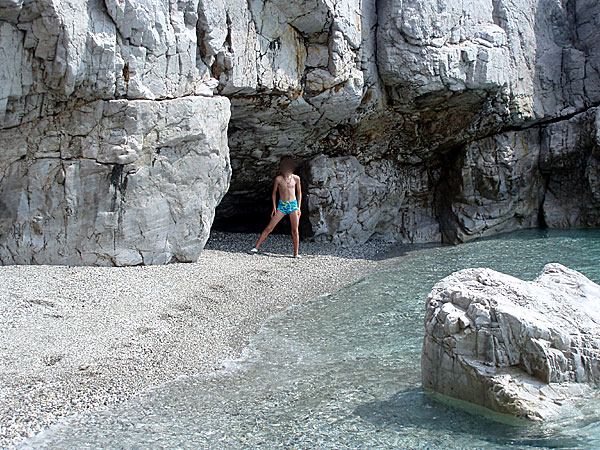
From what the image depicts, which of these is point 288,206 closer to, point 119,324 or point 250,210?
point 250,210

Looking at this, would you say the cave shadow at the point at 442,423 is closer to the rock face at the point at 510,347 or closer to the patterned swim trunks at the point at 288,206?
the rock face at the point at 510,347

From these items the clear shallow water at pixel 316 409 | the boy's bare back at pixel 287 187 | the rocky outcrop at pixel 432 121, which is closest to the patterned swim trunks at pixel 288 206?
the boy's bare back at pixel 287 187

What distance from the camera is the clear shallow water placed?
336 cm

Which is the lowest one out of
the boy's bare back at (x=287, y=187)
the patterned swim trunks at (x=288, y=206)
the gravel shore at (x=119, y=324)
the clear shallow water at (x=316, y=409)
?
the clear shallow water at (x=316, y=409)

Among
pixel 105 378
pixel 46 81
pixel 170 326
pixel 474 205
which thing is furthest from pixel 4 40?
pixel 474 205

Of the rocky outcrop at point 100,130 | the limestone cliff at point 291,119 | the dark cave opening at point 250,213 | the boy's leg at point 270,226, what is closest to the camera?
the rocky outcrop at point 100,130

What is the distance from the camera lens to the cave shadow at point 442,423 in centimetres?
325

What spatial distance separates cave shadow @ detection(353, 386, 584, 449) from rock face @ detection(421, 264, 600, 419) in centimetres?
11

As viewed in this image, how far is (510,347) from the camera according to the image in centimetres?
364

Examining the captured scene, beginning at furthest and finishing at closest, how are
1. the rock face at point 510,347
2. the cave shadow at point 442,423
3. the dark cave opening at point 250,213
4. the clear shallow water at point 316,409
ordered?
the dark cave opening at point 250,213, the rock face at point 510,347, the clear shallow water at point 316,409, the cave shadow at point 442,423

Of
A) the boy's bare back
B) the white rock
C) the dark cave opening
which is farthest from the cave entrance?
the white rock

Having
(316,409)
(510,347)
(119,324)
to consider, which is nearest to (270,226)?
(119,324)

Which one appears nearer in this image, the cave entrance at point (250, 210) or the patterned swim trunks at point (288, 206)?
the patterned swim trunks at point (288, 206)

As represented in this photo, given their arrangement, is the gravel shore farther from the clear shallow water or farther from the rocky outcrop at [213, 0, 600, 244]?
the rocky outcrop at [213, 0, 600, 244]
